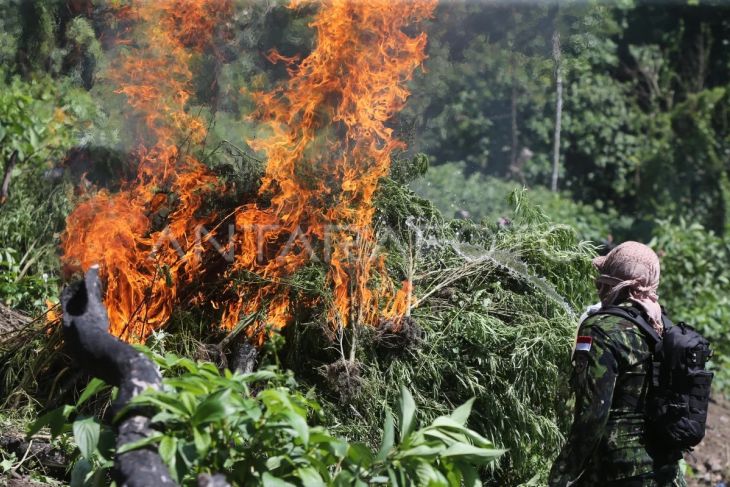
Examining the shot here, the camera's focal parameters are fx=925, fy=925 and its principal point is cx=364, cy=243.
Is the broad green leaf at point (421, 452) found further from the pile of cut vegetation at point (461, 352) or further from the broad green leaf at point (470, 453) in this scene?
the pile of cut vegetation at point (461, 352)

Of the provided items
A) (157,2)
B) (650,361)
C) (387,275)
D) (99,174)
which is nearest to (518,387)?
(387,275)

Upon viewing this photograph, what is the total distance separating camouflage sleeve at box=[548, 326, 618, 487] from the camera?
11.0 feet

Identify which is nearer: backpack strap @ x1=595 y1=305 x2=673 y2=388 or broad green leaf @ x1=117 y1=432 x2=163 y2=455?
broad green leaf @ x1=117 y1=432 x2=163 y2=455

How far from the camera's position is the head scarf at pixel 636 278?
353 centimetres

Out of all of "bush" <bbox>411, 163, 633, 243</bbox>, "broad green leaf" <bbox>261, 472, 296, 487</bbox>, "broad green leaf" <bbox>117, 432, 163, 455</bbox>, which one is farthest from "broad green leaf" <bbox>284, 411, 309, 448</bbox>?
"bush" <bbox>411, 163, 633, 243</bbox>

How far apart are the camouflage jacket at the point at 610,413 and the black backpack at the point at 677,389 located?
4cm

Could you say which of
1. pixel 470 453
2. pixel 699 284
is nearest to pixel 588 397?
pixel 470 453

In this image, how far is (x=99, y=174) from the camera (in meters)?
7.07

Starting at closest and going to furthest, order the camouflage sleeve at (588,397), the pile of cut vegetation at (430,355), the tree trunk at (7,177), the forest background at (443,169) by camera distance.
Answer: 1. the camouflage sleeve at (588,397)
2. the pile of cut vegetation at (430,355)
3. the forest background at (443,169)
4. the tree trunk at (7,177)

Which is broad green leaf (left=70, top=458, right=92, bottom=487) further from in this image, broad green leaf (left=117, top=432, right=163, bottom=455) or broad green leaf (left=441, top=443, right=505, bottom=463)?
broad green leaf (left=441, top=443, right=505, bottom=463)

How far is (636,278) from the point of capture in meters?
3.53

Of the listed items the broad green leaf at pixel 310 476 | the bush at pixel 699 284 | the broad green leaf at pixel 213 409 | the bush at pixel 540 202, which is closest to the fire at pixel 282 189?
the broad green leaf at pixel 310 476

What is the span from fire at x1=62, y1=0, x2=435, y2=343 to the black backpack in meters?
1.65

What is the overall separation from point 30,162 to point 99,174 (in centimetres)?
50
